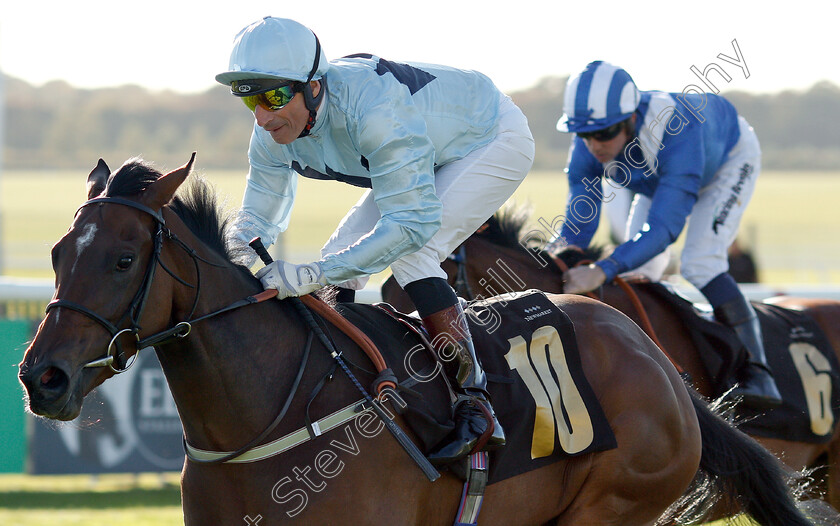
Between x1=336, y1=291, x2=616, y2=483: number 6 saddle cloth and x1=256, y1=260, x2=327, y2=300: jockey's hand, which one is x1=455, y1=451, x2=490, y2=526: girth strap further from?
x1=256, y1=260, x2=327, y2=300: jockey's hand

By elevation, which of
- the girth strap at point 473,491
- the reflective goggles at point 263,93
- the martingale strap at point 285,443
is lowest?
the girth strap at point 473,491

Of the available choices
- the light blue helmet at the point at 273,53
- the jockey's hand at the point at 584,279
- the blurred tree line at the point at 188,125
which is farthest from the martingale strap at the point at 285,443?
the blurred tree line at the point at 188,125

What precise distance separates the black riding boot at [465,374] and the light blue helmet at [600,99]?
186cm

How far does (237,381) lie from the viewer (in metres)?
2.49

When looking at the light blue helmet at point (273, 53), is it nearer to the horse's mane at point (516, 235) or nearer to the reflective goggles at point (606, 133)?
the horse's mane at point (516, 235)

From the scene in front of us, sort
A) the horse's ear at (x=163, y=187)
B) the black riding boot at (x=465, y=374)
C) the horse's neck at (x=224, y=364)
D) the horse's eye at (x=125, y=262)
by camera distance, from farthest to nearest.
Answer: the black riding boot at (x=465, y=374) → the horse's neck at (x=224, y=364) → the horse's ear at (x=163, y=187) → the horse's eye at (x=125, y=262)

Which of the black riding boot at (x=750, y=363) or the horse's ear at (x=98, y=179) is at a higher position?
the horse's ear at (x=98, y=179)

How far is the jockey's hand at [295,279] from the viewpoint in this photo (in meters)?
2.57

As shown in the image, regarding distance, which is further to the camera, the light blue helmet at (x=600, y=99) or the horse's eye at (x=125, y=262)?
the light blue helmet at (x=600, y=99)

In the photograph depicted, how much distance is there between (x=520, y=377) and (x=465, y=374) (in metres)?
0.27

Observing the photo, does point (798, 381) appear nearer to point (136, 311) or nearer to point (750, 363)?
point (750, 363)

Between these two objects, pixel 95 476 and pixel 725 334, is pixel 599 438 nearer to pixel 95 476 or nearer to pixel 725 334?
pixel 725 334

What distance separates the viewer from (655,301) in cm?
435

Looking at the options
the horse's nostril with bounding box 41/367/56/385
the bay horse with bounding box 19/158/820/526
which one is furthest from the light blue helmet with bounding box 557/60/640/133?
the horse's nostril with bounding box 41/367/56/385
